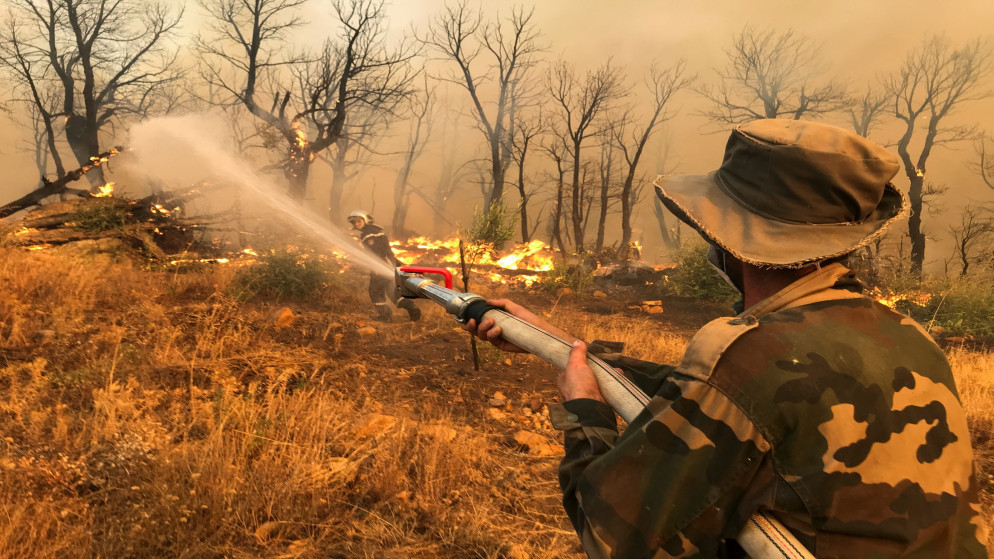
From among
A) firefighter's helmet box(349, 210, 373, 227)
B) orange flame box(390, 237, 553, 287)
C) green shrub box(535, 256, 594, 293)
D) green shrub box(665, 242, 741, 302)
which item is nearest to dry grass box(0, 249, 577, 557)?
firefighter's helmet box(349, 210, 373, 227)

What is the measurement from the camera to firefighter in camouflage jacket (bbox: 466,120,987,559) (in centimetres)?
97

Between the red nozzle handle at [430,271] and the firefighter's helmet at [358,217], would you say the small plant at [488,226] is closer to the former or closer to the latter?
the firefighter's helmet at [358,217]

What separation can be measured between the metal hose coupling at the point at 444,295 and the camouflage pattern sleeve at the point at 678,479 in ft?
2.93

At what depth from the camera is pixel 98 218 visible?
9352mm

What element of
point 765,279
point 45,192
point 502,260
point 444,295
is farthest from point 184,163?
point 765,279

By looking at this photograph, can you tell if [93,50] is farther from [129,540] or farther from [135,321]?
[129,540]

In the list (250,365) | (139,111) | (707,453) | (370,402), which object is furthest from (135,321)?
(139,111)

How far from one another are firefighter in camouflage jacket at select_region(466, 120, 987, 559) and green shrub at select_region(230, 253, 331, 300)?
8.14 metres

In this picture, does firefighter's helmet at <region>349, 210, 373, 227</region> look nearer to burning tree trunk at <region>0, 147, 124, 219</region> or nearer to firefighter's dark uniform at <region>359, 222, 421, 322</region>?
firefighter's dark uniform at <region>359, 222, 421, 322</region>

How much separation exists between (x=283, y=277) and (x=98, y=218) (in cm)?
400

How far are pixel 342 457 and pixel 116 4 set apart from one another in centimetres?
2152

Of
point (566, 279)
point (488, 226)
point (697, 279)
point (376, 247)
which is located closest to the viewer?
point (488, 226)

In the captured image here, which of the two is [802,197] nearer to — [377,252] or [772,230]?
[772,230]

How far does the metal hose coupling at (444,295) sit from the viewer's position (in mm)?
1897
